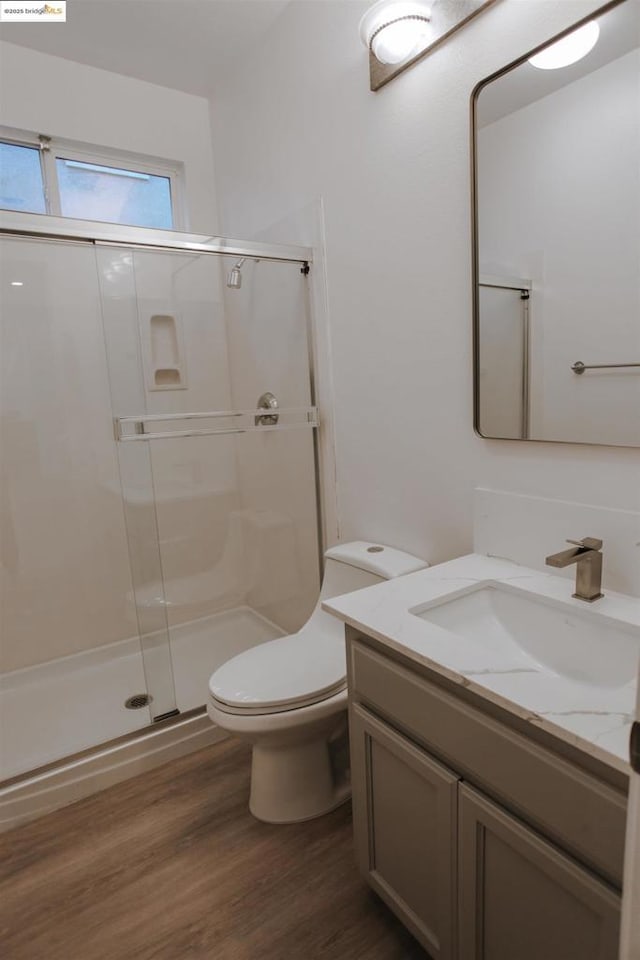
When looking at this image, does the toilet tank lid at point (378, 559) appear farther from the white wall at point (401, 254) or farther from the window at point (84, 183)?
the window at point (84, 183)

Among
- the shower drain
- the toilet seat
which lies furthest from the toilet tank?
the shower drain

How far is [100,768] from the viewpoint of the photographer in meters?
1.85

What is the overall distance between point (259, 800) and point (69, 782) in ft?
2.16

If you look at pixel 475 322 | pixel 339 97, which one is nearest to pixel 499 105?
pixel 475 322

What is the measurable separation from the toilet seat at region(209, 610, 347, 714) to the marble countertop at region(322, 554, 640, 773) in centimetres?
46

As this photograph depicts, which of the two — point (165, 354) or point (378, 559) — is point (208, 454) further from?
point (378, 559)

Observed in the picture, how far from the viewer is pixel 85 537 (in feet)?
8.25

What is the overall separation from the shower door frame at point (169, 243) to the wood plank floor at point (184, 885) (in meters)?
0.27

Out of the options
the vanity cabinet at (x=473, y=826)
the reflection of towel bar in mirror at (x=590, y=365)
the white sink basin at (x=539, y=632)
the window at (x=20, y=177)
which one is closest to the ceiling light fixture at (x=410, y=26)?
the reflection of towel bar in mirror at (x=590, y=365)

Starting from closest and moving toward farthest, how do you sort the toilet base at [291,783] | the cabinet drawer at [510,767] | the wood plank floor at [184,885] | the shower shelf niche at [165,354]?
1. the cabinet drawer at [510,767]
2. the wood plank floor at [184,885]
3. the toilet base at [291,783]
4. the shower shelf niche at [165,354]

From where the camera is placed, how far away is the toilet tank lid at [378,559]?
1709mm

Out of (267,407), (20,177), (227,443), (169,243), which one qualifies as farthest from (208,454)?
(20,177)

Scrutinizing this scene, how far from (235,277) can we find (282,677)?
5.26 ft

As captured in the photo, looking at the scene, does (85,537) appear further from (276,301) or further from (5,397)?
(276,301)
